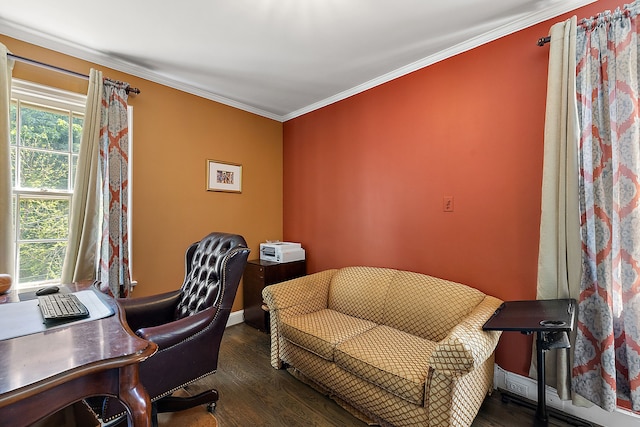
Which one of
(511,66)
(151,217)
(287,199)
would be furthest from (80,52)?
(511,66)

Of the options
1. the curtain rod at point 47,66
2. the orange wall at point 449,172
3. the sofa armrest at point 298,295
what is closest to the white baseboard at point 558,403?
the orange wall at point 449,172

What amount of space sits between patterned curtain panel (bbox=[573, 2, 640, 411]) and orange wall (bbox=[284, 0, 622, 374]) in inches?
10.2

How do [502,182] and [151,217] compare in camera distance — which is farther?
[151,217]

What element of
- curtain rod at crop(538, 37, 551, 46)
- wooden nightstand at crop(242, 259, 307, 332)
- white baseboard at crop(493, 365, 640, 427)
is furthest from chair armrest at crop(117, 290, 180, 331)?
curtain rod at crop(538, 37, 551, 46)

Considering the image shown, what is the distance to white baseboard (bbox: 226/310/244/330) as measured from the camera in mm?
3422

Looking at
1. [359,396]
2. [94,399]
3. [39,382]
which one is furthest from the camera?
[359,396]

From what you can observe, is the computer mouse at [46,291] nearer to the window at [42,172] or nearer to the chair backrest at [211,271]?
the chair backrest at [211,271]

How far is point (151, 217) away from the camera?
2836 mm

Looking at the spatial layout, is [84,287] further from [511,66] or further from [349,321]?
[511,66]

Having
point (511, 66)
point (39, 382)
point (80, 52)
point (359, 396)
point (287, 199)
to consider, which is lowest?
point (359, 396)

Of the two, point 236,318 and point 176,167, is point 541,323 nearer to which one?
point 236,318

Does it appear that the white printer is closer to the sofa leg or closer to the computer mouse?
the sofa leg

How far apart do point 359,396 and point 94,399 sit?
1468 millimetres

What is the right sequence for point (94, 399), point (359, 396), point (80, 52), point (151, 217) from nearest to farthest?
point (94, 399), point (359, 396), point (80, 52), point (151, 217)
